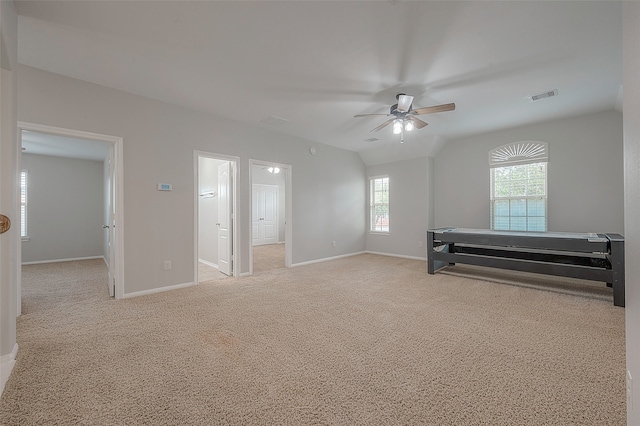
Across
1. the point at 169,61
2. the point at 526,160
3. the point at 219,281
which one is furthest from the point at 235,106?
the point at 526,160

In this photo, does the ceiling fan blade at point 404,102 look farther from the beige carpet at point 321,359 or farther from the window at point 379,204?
the window at point 379,204

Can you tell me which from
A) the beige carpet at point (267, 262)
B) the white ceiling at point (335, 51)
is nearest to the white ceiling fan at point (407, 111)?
the white ceiling at point (335, 51)

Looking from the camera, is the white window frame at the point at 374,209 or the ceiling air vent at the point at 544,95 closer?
the ceiling air vent at the point at 544,95

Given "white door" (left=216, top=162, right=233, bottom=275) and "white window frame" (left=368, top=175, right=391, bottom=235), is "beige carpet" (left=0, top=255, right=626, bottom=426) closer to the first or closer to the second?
"white door" (left=216, top=162, right=233, bottom=275)

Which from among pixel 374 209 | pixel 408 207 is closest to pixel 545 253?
pixel 408 207

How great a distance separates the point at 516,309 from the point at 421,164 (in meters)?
3.78

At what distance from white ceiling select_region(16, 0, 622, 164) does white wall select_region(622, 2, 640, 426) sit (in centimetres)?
121

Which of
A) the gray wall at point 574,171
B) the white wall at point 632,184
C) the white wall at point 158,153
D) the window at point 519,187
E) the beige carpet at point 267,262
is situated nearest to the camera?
the white wall at point 632,184

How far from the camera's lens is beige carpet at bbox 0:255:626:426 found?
4.81 feet

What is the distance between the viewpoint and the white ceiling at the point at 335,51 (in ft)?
6.70

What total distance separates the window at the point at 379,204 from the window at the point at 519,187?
2.30 meters

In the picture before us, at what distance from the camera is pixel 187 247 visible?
3945 mm

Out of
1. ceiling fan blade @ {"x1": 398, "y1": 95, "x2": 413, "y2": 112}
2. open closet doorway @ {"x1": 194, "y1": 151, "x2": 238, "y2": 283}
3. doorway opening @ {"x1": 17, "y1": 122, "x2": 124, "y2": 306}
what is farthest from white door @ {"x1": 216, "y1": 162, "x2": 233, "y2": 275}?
ceiling fan blade @ {"x1": 398, "y1": 95, "x2": 413, "y2": 112}

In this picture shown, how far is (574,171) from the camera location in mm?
4375
